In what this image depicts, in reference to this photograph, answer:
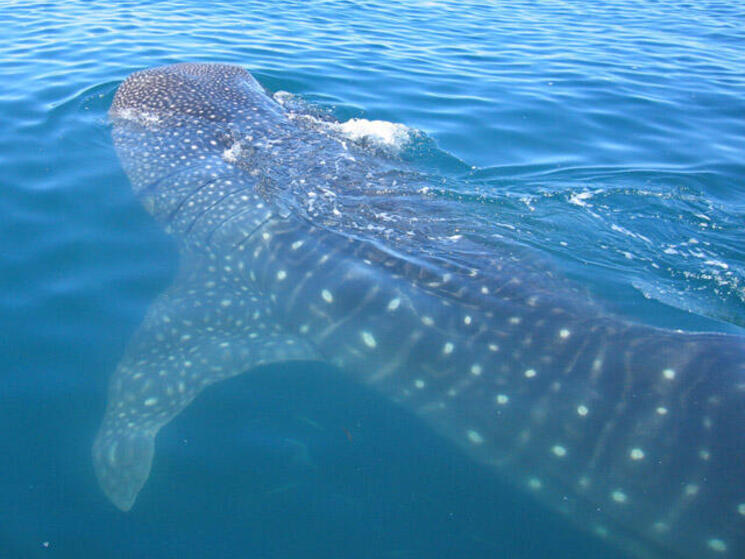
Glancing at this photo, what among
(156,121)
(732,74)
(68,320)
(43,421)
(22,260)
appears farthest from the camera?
(732,74)

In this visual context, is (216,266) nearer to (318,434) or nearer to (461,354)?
(318,434)

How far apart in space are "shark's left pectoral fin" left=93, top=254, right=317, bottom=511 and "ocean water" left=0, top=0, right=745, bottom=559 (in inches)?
5.2

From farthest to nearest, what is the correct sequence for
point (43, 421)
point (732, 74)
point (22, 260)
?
point (732, 74) → point (22, 260) → point (43, 421)

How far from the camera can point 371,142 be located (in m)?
8.60

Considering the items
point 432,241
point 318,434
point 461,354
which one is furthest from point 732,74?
point 318,434

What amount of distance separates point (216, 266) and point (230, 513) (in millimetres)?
2787

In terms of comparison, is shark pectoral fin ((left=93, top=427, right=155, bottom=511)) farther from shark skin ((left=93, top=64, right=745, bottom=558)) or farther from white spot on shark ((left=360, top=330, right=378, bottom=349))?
white spot on shark ((left=360, top=330, right=378, bottom=349))

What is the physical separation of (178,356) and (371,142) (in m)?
4.71

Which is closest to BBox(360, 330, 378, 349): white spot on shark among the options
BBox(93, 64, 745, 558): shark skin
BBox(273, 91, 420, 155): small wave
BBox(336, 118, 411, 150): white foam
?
BBox(93, 64, 745, 558): shark skin

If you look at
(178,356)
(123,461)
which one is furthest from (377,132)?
(123,461)

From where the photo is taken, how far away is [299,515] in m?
3.82

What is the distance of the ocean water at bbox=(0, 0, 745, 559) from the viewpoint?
3807mm

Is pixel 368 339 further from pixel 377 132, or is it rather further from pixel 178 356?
pixel 377 132

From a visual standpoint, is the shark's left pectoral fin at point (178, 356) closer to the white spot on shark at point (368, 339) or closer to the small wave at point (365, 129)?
the white spot on shark at point (368, 339)
